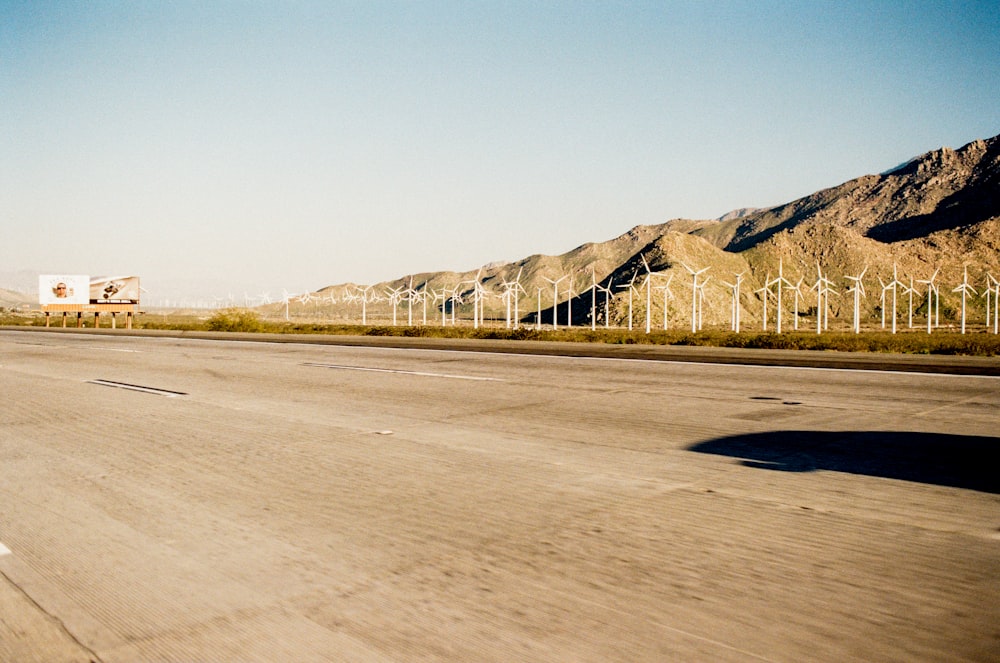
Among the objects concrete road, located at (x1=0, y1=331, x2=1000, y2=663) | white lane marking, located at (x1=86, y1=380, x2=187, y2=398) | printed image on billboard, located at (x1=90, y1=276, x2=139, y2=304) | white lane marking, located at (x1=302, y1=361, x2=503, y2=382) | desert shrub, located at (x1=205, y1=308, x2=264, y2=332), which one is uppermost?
printed image on billboard, located at (x1=90, y1=276, x2=139, y2=304)

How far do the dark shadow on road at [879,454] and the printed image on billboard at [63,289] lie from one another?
67.5m

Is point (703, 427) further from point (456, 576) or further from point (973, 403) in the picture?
point (456, 576)

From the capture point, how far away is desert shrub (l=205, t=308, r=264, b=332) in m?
51.5

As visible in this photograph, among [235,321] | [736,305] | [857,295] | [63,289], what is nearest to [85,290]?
[63,289]

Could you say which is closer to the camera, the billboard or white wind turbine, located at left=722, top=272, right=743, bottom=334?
the billboard

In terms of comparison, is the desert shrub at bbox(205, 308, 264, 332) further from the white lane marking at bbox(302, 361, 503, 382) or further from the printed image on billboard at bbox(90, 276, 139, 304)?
the white lane marking at bbox(302, 361, 503, 382)

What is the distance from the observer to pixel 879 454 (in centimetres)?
704

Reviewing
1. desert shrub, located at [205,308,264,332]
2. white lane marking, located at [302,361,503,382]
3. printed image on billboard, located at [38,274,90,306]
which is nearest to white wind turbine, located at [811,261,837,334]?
desert shrub, located at [205,308,264,332]

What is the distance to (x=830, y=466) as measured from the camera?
6570mm

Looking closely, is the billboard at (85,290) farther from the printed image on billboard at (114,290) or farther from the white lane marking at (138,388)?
the white lane marking at (138,388)

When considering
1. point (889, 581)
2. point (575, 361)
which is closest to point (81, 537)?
point (889, 581)

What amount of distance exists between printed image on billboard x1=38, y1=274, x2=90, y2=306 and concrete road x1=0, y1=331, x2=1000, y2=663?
60.8 meters

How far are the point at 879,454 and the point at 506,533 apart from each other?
411 centimetres

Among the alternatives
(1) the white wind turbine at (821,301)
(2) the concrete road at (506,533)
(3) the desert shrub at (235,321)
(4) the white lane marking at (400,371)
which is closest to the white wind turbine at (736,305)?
(1) the white wind turbine at (821,301)
